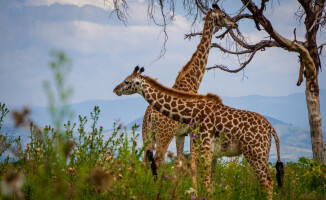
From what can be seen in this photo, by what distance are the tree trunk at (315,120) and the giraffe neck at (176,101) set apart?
5924mm

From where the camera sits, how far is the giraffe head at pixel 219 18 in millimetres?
9688

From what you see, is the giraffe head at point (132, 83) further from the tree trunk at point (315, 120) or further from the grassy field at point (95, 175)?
the tree trunk at point (315, 120)

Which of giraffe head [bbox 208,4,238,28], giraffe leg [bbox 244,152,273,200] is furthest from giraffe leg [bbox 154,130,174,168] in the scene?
giraffe head [bbox 208,4,238,28]

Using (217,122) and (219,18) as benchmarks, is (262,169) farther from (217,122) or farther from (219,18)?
(219,18)

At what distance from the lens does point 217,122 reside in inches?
245

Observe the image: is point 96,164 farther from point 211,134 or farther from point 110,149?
point 211,134

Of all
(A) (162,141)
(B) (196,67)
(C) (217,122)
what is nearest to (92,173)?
(C) (217,122)

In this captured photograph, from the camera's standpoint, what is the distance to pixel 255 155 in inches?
233

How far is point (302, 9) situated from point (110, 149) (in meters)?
9.24

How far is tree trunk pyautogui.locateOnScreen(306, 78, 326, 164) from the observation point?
36.5ft

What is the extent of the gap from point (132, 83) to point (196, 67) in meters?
2.88

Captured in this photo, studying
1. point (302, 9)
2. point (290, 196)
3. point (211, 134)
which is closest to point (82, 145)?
point (211, 134)

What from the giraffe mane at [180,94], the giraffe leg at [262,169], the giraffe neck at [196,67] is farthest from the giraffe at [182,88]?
the giraffe leg at [262,169]

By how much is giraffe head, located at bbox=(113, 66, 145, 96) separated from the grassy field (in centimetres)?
137
